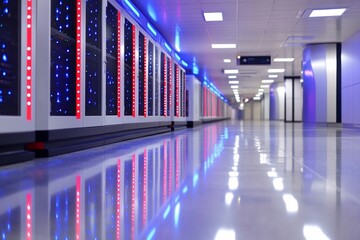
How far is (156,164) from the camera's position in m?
4.34

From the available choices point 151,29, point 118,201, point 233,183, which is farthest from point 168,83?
point 118,201

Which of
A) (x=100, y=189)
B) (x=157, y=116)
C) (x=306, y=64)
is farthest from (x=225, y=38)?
(x=100, y=189)

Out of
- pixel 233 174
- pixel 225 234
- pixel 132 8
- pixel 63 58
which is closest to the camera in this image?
pixel 225 234

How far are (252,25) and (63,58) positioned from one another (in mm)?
8103

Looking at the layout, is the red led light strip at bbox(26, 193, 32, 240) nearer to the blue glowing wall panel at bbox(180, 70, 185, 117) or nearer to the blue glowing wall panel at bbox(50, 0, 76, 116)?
the blue glowing wall panel at bbox(50, 0, 76, 116)

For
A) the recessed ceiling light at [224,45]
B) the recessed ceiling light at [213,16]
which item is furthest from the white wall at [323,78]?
the recessed ceiling light at [213,16]

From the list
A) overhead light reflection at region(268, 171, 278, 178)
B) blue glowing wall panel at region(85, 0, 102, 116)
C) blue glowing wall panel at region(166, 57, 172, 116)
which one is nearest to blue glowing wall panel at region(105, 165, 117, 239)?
overhead light reflection at region(268, 171, 278, 178)

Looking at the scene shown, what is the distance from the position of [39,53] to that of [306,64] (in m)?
15.2

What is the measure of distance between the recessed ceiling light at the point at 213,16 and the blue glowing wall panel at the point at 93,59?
4.47 m

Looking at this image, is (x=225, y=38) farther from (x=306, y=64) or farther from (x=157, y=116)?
(x=306, y=64)

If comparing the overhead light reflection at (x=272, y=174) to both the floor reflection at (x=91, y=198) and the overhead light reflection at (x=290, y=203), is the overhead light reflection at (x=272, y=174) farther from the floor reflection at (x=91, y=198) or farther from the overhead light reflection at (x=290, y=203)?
the overhead light reflection at (x=290, y=203)

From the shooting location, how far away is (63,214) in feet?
6.93

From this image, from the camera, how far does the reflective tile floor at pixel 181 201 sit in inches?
70.5

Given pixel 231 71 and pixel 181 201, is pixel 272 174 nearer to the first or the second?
pixel 181 201
